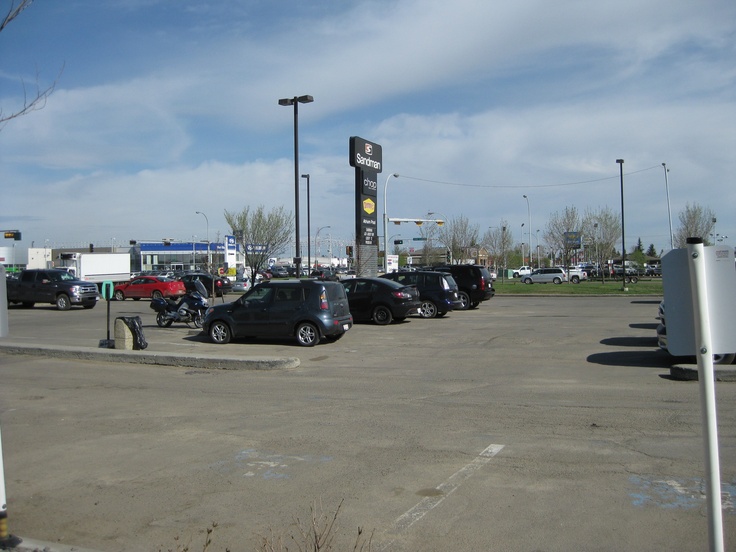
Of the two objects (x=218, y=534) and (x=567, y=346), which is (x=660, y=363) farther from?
(x=218, y=534)

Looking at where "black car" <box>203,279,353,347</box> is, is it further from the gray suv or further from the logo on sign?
the gray suv

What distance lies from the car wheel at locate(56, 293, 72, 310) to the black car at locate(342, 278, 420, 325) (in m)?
15.8

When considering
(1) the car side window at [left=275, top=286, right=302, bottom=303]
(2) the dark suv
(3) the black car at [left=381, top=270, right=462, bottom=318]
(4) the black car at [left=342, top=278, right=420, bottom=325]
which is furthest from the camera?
(2) the dark suv

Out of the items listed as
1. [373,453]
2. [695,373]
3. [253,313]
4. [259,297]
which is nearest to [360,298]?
[259,297]

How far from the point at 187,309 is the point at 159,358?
7388mm

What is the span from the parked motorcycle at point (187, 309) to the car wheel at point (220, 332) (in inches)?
149

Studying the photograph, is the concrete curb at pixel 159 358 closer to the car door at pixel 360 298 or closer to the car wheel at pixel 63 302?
the car door at pixel 360 298

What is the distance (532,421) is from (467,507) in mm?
3086

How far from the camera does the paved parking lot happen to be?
4.97 meters

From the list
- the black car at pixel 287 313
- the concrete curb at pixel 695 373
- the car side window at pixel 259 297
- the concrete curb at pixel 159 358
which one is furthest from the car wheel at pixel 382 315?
the concrete curb at pixel 695 373

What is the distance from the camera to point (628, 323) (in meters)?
20.4

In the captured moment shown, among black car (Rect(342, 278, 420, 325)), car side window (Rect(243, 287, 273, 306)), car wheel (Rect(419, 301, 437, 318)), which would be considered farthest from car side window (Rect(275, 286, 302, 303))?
car wheel (Rect(419, 301, 437, 318))

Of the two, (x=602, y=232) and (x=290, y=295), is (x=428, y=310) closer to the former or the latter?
(x=290, y=295)

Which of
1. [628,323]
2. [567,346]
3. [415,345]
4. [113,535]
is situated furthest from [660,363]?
[113,535]
